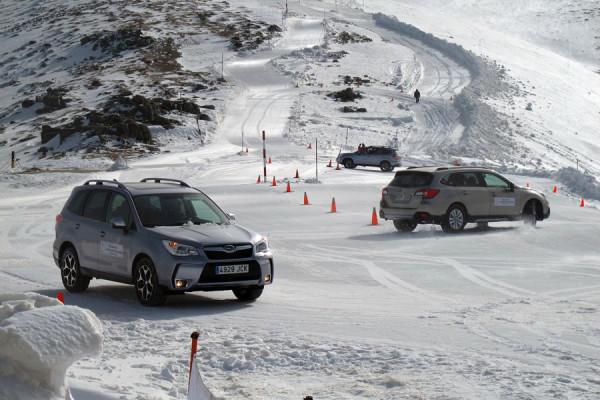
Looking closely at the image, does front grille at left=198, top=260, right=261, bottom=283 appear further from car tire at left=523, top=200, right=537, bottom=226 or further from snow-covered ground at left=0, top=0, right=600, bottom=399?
car tire at left=523, top=200, right=537, bottom=226

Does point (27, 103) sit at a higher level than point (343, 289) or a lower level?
lower

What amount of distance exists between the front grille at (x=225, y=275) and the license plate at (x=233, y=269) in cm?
4

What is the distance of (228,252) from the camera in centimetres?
1112

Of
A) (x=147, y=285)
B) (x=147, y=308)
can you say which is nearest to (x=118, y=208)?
(x=147, y=285)

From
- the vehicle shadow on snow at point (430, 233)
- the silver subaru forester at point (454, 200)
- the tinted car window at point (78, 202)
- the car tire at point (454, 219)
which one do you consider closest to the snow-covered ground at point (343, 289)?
the vehicle shadow on snow at point (430, 233)

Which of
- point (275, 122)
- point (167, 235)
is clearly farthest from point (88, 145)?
point (167, 235)

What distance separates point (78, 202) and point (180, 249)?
2696 mm

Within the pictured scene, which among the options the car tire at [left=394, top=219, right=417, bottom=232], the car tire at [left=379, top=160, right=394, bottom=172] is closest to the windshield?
the car tire at [left=394, top=219, right=417, bottom=232]

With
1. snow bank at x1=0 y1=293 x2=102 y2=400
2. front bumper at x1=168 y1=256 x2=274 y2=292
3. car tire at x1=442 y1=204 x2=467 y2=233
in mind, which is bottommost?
car tire at x1=442 y1=204 x2=467 y2=233

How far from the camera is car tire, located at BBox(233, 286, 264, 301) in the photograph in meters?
11.6

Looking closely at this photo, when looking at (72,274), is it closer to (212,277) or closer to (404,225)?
(212,277)

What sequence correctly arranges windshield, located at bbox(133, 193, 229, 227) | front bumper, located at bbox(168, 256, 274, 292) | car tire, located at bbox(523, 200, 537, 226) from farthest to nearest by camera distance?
car tire, located at bbox(523, 200, 537, 226), windshield, located at bbox(133, 193, 229, 227), front bumper, located at bbox(168, 256, 274, 292)

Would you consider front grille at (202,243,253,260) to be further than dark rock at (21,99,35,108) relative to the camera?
No

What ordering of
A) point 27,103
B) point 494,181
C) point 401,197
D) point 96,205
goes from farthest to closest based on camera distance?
point 27,103 → point 494,181 → point 401,197 → point 96,205
